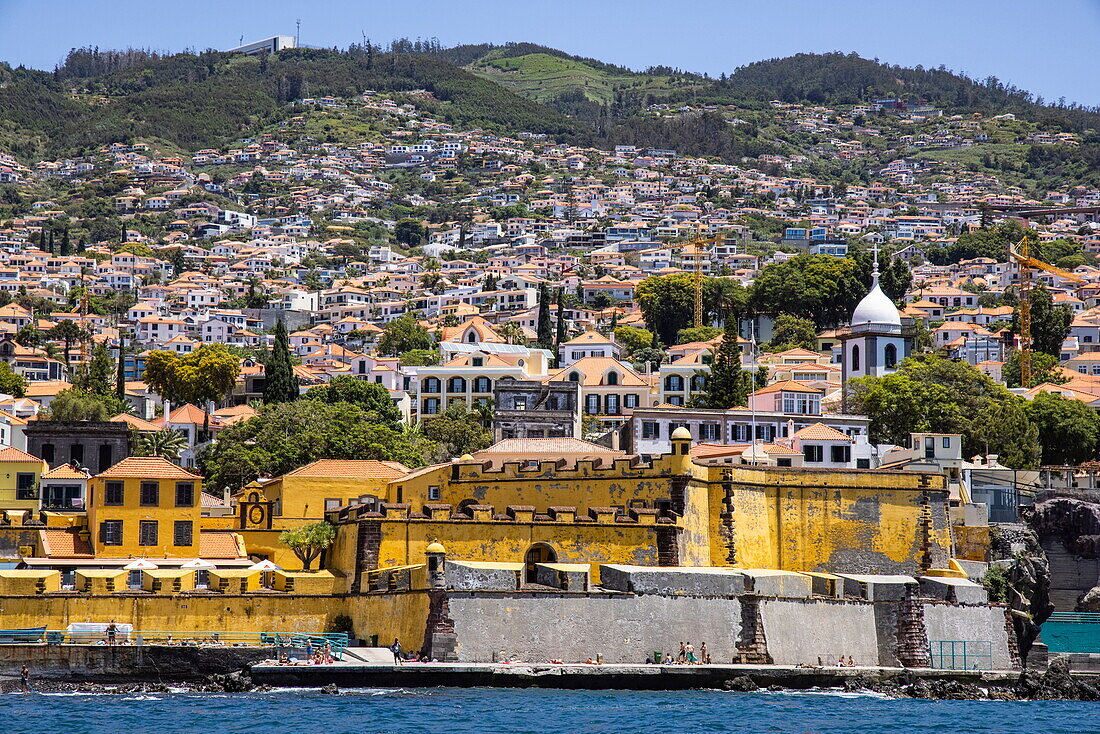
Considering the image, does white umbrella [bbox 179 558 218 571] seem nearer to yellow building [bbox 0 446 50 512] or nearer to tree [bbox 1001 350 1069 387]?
yellow building [bbox 0 446 50 512]

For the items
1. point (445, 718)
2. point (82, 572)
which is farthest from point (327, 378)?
point (445, 718)

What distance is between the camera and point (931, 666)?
49.1 meters

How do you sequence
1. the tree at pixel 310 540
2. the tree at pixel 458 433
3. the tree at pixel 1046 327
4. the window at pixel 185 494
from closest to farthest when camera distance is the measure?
1. the window at pixel 185 494
2. the tree at pixel 310 540
3. the tree at pixel 458 433
4. the tree at pixel 1046 327

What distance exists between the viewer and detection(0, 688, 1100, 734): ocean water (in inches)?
1516

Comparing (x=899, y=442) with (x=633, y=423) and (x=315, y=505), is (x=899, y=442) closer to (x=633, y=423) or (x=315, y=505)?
(x=633, y=423)

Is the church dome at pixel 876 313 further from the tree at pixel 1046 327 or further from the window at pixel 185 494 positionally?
the window at pixel 185 494

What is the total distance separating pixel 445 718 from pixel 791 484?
1641cm

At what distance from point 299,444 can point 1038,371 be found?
51.9 m

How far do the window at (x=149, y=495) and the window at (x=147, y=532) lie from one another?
497 mm

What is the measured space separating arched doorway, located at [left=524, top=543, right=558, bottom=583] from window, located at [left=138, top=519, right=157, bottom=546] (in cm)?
1112

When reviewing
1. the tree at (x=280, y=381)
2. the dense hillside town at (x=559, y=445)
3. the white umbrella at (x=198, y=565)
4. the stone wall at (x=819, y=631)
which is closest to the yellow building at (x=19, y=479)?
the dense hillside town at (x=559, y=445)

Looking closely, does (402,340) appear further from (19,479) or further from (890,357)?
(19,479)

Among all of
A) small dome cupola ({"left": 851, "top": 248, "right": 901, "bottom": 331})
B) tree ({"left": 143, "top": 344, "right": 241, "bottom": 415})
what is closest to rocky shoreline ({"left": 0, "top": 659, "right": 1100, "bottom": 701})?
small dome cupola ({"left": 851, "top": 248, "right": 901, "bottom": 331})

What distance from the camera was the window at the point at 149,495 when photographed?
164 ft
